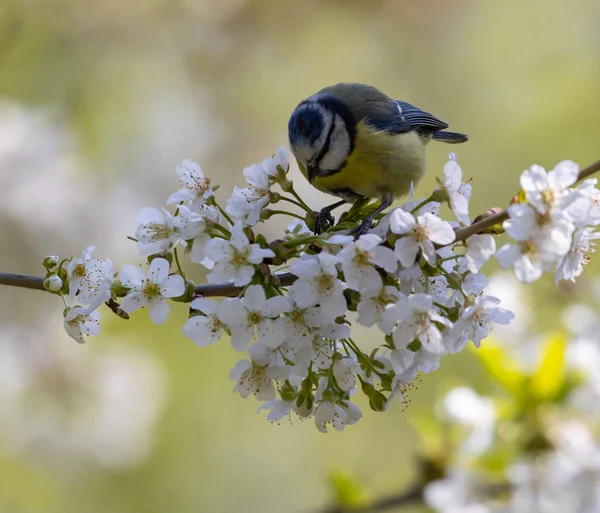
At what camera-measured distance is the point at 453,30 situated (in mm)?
7309

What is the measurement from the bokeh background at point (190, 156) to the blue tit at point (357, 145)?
95 centimetres

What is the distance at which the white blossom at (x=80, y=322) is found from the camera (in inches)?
70.6

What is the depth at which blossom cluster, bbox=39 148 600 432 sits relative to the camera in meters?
1.55

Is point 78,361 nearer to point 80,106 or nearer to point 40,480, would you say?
point 40,480

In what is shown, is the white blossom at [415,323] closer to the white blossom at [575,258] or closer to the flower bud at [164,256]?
the white blossom at [575,258]

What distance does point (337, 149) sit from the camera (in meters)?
2.79

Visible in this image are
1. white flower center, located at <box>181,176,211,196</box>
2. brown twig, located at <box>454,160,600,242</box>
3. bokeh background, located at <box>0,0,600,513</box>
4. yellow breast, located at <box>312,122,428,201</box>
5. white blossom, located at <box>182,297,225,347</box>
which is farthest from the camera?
bokeh background, located at <box>0,0,600,513</box>

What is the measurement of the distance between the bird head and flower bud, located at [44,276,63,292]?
119 centimetres

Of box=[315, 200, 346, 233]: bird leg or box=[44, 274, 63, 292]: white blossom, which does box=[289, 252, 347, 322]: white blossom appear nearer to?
box=[315, 200, 346, 233]: bird leg

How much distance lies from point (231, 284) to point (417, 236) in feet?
1.38

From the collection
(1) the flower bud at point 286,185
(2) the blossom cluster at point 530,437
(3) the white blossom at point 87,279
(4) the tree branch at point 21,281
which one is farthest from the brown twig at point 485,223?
(2) the blossom cluster at point 530,437

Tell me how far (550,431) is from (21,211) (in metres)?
3.07

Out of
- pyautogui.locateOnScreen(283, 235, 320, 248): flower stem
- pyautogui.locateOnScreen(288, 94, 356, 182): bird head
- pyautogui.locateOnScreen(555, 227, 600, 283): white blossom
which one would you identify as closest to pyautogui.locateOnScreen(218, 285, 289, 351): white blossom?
pyautogui.locateOnScreen(283, 235, 320, 248): flower stem

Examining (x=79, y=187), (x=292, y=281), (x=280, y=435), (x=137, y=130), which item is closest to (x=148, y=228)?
(x=292, y=281)
